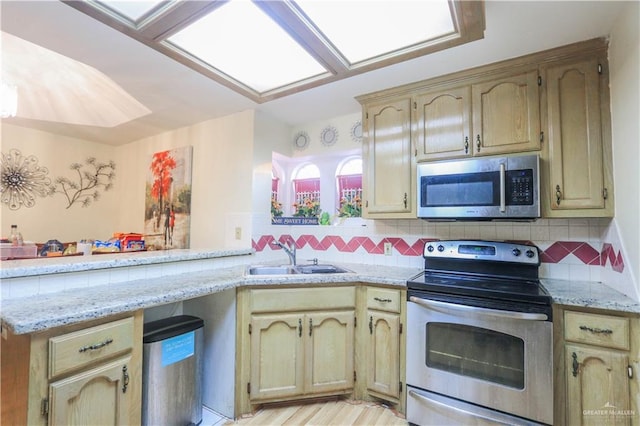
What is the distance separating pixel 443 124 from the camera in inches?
81.1

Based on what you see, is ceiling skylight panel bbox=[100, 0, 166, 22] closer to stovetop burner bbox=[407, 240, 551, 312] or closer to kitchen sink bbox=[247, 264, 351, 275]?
kitchen sink bbox=[247, 264, 351, 275]

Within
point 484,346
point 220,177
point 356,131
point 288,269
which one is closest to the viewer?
point 484,346

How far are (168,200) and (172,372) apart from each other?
2072mm

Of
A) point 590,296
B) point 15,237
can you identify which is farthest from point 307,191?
point 15,237

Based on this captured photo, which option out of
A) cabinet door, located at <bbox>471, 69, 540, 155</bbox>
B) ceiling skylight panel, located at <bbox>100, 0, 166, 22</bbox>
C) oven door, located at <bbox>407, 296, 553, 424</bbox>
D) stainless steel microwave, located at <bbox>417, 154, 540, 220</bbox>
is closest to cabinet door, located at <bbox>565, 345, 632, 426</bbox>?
oven door, located at <bbox>407, 296, 553, 424</bbox>

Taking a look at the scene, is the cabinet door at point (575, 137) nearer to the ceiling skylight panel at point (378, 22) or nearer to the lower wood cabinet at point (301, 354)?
the ceiling skylight panel at point (378, 22)

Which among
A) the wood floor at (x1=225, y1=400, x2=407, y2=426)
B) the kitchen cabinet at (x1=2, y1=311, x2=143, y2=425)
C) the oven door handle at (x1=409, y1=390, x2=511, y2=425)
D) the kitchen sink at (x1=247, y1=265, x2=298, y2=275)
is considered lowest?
the wood floor at (x1=225, y1=400, x2=407, y2=426)

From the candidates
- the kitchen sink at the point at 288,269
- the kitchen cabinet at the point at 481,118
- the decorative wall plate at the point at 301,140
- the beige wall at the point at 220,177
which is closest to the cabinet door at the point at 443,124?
the kitchen cabinet at the point at 481,118

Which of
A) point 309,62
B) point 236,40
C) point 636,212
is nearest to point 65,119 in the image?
point 236,40

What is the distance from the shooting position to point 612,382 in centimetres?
Answer: 138

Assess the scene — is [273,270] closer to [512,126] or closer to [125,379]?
[125,379]

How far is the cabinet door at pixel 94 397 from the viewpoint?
109cm

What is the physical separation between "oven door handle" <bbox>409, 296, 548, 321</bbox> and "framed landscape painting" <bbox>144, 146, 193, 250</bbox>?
7.76ft

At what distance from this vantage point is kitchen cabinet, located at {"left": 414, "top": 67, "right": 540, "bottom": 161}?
182cm
